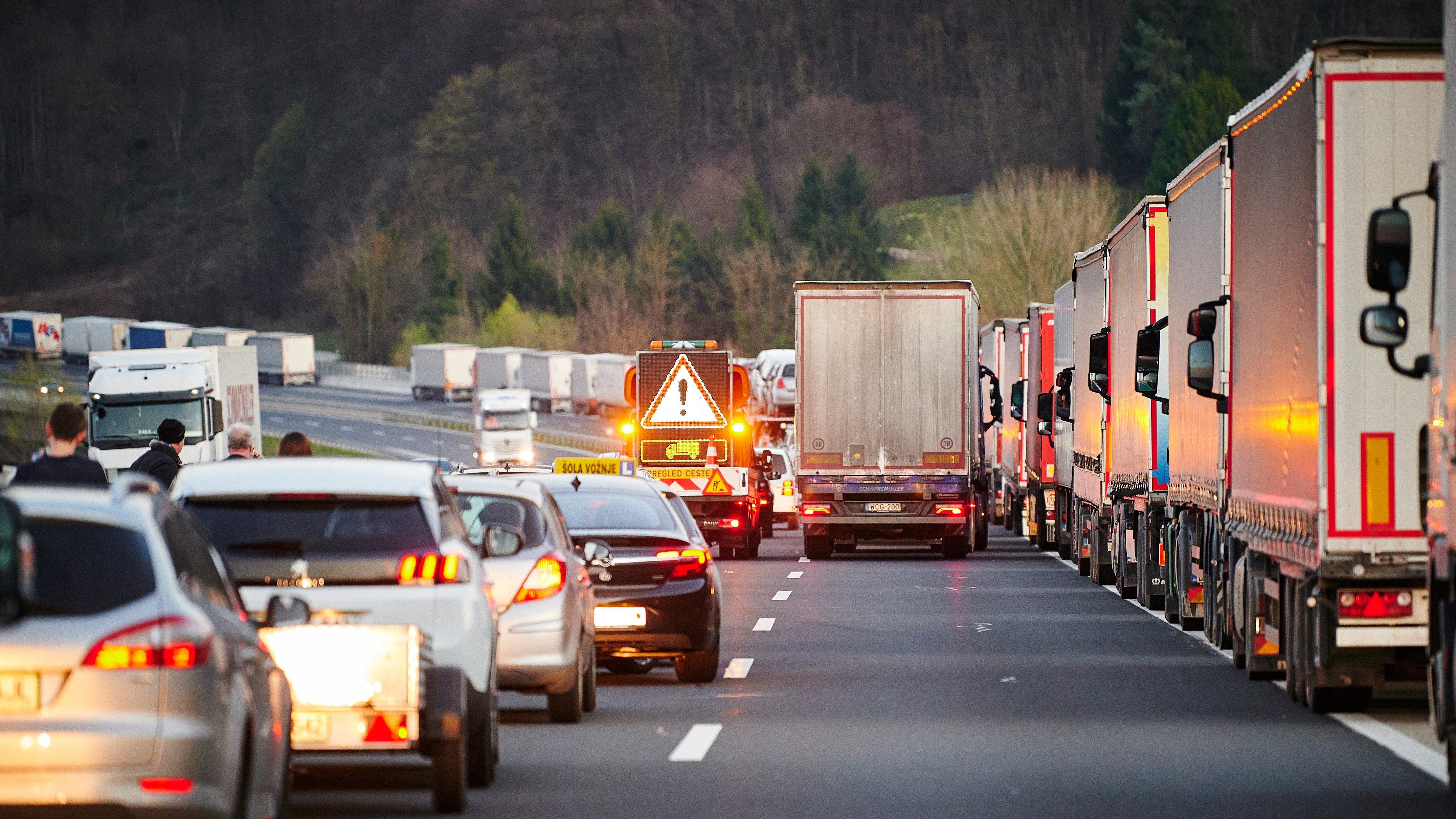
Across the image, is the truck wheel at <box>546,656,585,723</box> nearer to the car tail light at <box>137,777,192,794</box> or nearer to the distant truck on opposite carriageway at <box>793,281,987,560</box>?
the car tail light at <box>137,777,192,794</box>

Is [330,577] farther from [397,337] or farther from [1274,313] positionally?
[397,337]

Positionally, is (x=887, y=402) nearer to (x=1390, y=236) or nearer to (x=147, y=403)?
(x=147, y=403)

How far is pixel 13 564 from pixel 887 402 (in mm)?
26076

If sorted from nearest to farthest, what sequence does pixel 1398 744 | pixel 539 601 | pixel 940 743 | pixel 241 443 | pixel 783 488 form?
pixel 1398 744 → pixel 940 743 → pixel 539 601 → pixel 241 443 → pixel 783 488

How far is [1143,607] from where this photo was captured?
23078 millimetres

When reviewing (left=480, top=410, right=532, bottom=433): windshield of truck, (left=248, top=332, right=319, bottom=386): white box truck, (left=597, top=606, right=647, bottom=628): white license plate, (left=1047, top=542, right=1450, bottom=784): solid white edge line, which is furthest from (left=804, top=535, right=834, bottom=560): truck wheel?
(left=248, top=332, right=319, bottom=386): white box truck

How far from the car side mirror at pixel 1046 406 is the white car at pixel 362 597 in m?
22.5

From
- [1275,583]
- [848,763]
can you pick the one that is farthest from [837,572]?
[848,763]

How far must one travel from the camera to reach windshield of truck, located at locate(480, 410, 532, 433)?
9194 cm

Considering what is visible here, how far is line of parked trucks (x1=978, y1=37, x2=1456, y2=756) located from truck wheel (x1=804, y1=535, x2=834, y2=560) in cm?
1575

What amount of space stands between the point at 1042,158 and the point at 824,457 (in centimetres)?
16664

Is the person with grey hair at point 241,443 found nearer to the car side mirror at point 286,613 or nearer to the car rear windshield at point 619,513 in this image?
the car rear windshield at point 619,513

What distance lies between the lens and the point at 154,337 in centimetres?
12444

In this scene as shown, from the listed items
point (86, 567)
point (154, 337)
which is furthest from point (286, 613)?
point (154, 337)
